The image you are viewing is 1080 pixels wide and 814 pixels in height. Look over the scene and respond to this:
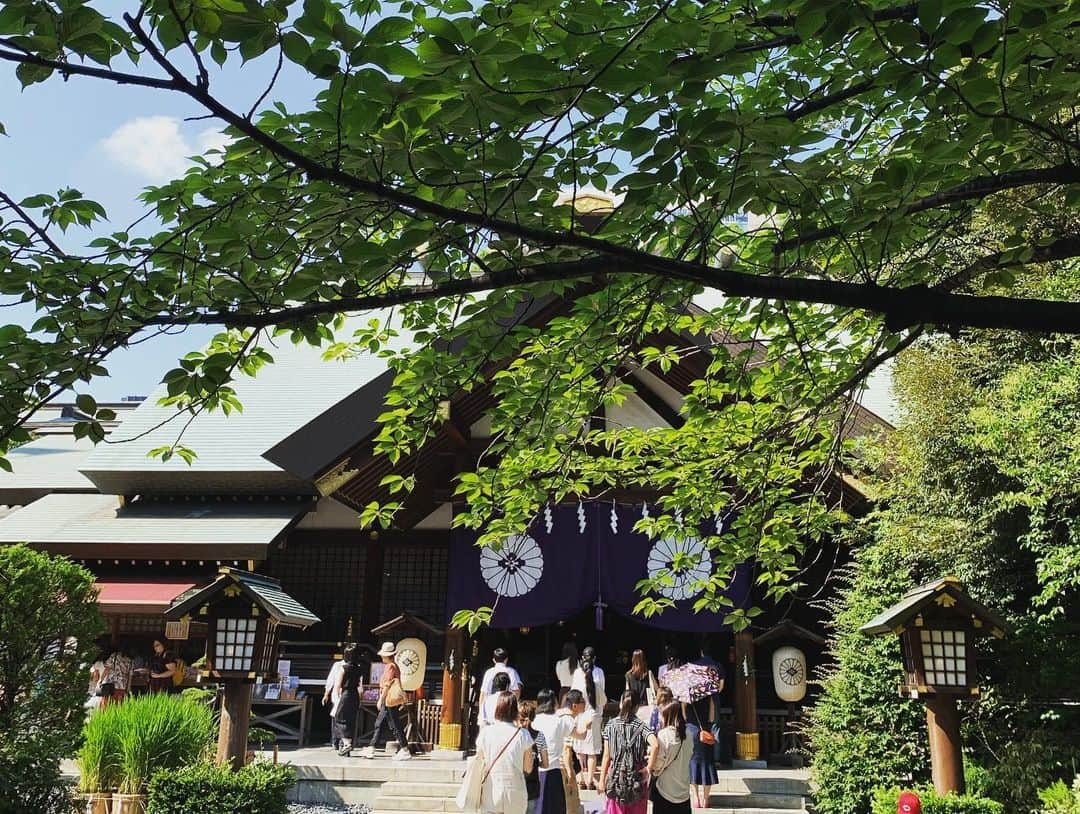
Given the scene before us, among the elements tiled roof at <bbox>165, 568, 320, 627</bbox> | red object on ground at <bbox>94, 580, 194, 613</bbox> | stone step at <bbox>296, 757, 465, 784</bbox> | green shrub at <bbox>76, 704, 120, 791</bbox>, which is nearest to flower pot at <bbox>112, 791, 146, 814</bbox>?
green shrub at <bbox>76, 704, 120, 791</bbox>

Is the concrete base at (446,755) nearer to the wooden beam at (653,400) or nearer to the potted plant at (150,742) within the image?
the potted plant at (150,742)

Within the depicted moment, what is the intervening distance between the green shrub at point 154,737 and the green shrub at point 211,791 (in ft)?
1.33

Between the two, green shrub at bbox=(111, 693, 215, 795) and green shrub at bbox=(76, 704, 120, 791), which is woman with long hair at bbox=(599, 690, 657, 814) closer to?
green shrub at bbox=(111, 693, 215, 795)

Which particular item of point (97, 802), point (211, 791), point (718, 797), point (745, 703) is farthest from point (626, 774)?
point (745, 703)

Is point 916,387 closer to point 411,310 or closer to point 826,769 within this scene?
point 826,769

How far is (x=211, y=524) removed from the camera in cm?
1380

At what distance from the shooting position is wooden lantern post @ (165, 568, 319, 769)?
799 centimetres

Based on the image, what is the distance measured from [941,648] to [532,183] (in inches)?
230

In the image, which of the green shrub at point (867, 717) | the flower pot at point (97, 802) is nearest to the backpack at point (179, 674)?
the flower pot at point (97, 802)

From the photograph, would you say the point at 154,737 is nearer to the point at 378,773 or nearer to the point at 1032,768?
the point at 378,773

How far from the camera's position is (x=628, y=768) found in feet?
21.9

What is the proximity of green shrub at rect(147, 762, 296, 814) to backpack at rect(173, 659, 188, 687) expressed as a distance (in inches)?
242

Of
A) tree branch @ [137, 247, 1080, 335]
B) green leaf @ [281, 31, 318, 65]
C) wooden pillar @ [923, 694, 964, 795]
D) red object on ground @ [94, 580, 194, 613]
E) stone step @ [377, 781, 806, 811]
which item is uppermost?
green leaf @ [281, 31, 318, 65]

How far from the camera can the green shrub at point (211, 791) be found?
6.93m
